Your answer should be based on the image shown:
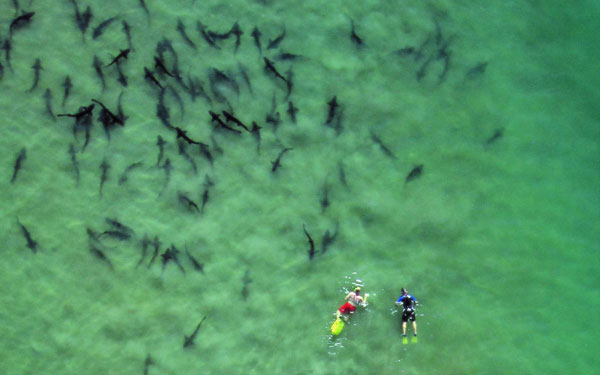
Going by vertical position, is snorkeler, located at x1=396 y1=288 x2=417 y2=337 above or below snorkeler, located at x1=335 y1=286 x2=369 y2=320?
above

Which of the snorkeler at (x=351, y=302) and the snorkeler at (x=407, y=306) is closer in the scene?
the snorkeler at (x=407, y=306)

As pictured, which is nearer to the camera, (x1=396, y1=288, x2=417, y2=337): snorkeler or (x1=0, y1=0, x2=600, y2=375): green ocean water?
(x1=396, y1=288, x2=417, y2=337): snorkeler

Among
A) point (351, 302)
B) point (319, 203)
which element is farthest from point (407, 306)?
point (319, 203)

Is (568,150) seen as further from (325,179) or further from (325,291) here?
(325,291)

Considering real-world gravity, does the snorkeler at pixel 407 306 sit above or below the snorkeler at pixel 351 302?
above

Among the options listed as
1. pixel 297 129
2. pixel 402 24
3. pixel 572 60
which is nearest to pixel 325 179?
pixel 297 129

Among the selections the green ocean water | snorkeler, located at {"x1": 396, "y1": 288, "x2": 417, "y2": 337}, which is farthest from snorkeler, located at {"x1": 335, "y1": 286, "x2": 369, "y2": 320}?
snorkeler, located at {"x1": 396, "y1": 288, "x2": 417, "y2": 337}

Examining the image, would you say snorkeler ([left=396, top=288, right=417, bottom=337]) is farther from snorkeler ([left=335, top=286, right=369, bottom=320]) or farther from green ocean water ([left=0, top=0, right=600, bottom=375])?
snorkeler ([left=335, top=286, right=369, bottom=320])

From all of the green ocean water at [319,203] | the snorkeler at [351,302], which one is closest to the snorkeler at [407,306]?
the green ocean water at [319,203]

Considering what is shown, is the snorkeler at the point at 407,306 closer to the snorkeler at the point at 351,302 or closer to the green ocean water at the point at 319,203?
the green ocean water at the point at 319,203
